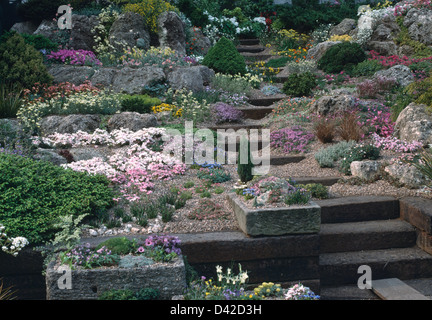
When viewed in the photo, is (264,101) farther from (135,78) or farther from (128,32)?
(128,32)

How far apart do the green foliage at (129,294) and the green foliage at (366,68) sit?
9.90m

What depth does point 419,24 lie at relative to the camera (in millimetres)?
14266

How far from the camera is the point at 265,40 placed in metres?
17.3

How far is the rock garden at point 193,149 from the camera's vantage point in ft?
16.9

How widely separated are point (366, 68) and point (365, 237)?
786 centimetres

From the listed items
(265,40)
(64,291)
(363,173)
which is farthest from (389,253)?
(265,40)

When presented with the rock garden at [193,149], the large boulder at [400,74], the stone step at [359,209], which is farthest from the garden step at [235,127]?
the large boulder at [400,74]

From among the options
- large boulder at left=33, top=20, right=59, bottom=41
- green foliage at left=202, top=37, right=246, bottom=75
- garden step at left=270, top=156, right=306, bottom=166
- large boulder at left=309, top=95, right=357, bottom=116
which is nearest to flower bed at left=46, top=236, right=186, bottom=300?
garden step at left=270, top=156, right=306, bottom=166

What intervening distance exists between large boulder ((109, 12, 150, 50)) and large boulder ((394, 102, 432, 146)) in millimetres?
7459

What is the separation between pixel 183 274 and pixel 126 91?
7.06m

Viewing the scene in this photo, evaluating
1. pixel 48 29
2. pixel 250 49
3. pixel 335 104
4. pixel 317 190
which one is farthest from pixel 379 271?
pixel 250 49

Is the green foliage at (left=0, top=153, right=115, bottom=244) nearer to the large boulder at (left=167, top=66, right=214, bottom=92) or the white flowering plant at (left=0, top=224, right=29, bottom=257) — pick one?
the white flowering plant at (left=0, top=224, right=29, bottom=257)

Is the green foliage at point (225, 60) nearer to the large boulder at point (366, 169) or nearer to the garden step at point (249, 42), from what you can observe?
the garden step at point (249, 42)

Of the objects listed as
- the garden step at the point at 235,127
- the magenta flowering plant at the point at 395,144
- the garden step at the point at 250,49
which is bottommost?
the magenta flowering plant at the point at 395,144
